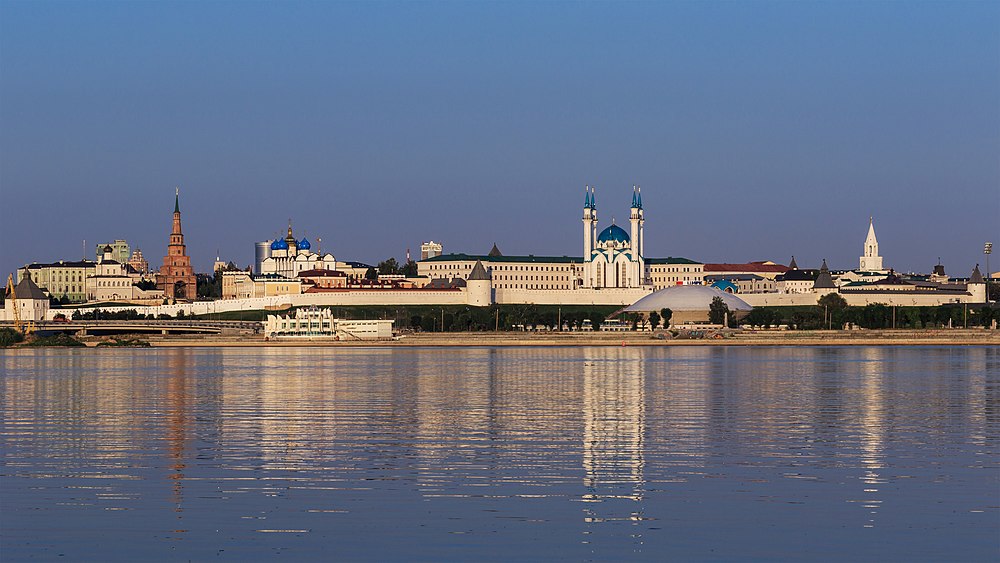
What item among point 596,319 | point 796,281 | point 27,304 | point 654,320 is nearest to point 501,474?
point 654,320

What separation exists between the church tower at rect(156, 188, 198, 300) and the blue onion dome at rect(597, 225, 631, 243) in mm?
31601

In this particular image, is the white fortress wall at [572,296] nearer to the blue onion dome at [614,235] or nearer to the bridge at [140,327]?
the blue onion dome at [614,235]

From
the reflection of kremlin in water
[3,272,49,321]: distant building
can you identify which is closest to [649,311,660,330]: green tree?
[3,272,49,321]: distant building

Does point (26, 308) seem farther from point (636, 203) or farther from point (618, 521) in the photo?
point (618, 521)

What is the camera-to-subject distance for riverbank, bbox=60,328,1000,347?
226 ft

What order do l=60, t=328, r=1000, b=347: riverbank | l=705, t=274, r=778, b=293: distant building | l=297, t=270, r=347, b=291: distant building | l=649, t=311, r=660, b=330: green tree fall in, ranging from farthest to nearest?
l=705, t=274, r=778, b=293: distant building, l=297, t=270, r=347, b=291: distant building, l=649, t=311, r=660, b=330: green tree, l=60, t=328, r=1000, b=347: riverbank

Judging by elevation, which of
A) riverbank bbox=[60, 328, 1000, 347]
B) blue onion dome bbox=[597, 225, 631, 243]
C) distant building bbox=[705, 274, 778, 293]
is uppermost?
blue onion dome bbox=[597, 225, 631, 243]

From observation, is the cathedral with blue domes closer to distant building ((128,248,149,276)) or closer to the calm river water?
distant building ((128,248,149,276))

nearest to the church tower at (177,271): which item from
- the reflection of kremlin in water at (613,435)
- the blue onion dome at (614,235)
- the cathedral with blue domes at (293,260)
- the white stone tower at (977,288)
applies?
the cathedral with blue domes at (293,260)

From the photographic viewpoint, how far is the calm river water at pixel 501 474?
36.1 feet

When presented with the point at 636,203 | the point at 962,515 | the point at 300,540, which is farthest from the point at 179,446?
the point at 636,203

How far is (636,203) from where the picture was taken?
110500 millimetres

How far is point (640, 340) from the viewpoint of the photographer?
7200cm

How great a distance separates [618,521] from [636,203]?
326ft
